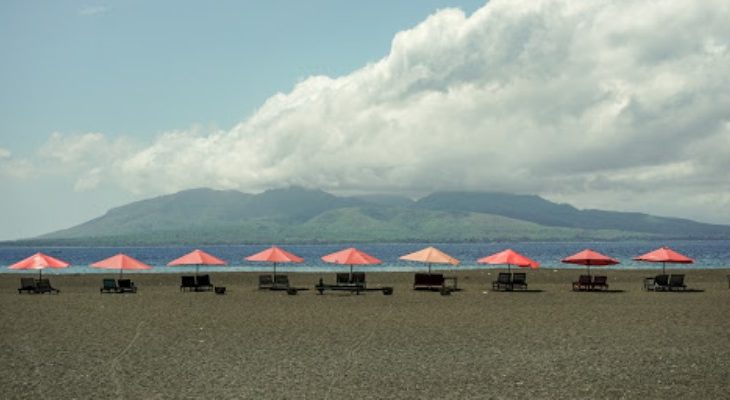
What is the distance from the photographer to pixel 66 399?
38.4 feet

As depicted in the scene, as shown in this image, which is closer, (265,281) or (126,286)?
(126,286)

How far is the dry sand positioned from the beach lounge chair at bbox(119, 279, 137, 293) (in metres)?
5.57

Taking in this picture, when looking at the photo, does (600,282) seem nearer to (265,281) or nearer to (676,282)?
(676,282)

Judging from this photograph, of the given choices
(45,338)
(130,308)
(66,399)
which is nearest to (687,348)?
(66,399)

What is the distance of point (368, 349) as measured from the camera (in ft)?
55.4

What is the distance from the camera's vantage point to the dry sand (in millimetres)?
12578

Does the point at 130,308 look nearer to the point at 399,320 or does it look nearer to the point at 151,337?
the point at 151,337

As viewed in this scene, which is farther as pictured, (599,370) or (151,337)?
(151,337)

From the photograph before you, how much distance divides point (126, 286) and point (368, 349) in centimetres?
2325

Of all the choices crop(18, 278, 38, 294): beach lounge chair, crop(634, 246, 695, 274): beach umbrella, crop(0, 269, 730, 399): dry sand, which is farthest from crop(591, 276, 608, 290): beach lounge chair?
crop(18, 278, 38, 294): beach lounge chair

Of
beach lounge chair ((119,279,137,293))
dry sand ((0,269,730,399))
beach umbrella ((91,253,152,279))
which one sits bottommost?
dry sand ((0,269,730,399))

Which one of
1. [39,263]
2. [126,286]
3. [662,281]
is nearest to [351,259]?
[126,286]

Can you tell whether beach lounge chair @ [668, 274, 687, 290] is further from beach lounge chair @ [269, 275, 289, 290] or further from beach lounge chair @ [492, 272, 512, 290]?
beach lounge chair @ [269, 275, 289, 290]

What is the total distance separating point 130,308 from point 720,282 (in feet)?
112
